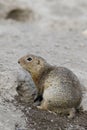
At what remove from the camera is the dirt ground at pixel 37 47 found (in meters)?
5.65

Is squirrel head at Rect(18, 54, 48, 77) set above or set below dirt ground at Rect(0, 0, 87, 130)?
above

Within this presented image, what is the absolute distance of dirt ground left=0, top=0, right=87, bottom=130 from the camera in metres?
5.65

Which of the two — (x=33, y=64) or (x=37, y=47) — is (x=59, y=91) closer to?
(x=33, y=64)

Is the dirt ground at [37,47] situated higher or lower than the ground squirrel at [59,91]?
lower

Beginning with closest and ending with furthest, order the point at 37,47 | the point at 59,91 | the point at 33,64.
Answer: the point at 59,91, the point at 33,64, the point at 37,47

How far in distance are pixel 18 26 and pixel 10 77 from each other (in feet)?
14.5

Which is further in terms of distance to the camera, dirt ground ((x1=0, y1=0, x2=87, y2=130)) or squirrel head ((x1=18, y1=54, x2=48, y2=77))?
squirrel head ((x1=18, y1=54, x2=48, y2=77))

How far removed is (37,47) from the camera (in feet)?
29.1

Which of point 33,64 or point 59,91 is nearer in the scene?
point 59,91

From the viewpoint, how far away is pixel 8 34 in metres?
9.62

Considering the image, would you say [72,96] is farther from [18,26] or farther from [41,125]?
[18,26]

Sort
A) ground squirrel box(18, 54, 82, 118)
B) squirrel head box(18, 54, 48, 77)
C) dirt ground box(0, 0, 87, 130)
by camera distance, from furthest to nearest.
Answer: squirrel head box(18, 54, 48, 77) → ground squirrel box(18, 54, 82, 118) → dirt ground box(0, 0, 87, 130)

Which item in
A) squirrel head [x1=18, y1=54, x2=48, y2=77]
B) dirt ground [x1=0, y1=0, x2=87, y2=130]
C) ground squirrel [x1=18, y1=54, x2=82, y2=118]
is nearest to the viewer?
dirt ground [x1=0, y1=0, x2=87, y2=130]

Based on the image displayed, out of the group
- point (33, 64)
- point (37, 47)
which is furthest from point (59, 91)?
point (37, 47)
